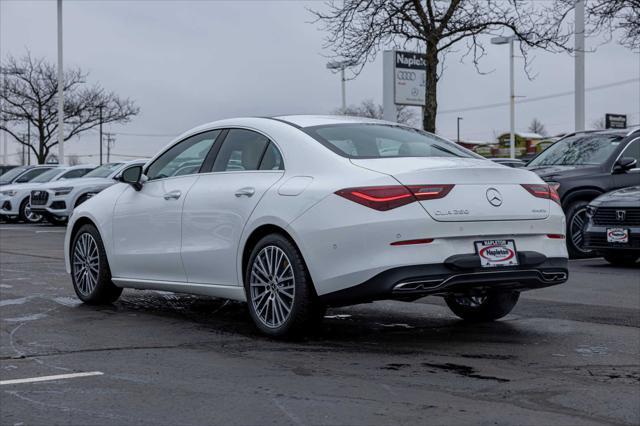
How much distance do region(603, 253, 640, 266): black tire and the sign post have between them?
38.2 ft

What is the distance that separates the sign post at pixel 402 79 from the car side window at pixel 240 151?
1684 cm

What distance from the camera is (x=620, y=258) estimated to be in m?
13.1

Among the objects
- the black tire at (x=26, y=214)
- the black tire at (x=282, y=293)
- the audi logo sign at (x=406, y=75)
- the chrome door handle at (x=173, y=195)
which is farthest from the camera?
the black tire at (x=26, y=214)

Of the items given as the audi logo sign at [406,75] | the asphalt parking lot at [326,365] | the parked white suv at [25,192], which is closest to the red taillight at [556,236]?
the asphalt parking lot at [326,365]

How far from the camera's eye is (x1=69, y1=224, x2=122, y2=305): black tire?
8.64 meters

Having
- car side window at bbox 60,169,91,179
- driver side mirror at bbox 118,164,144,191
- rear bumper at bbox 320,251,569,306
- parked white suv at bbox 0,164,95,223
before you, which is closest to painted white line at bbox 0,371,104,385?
rear bumper at bbox 320,251,569,306

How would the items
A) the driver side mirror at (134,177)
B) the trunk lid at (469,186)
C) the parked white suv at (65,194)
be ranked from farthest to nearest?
1. the parked white suv at (65,194)
2. the driver side mirror at (134,177)
3. the trunk lid at (469,186)

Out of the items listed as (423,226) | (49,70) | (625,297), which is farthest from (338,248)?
(49,70)

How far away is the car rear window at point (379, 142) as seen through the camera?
678 cm

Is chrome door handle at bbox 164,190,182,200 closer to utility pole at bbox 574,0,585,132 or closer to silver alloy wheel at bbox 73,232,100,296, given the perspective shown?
silver alloy wheel at bbox 73,232,100,296

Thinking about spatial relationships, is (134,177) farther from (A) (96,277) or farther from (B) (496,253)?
(B) (496,253)

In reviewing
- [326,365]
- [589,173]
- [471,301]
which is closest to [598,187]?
[589,173]

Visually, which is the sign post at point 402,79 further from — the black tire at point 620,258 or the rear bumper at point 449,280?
the rear bumper at point 449,280

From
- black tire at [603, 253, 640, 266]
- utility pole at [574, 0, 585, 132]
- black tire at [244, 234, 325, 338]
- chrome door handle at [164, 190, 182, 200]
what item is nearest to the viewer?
black tire at [244, 234, 325, 338]
